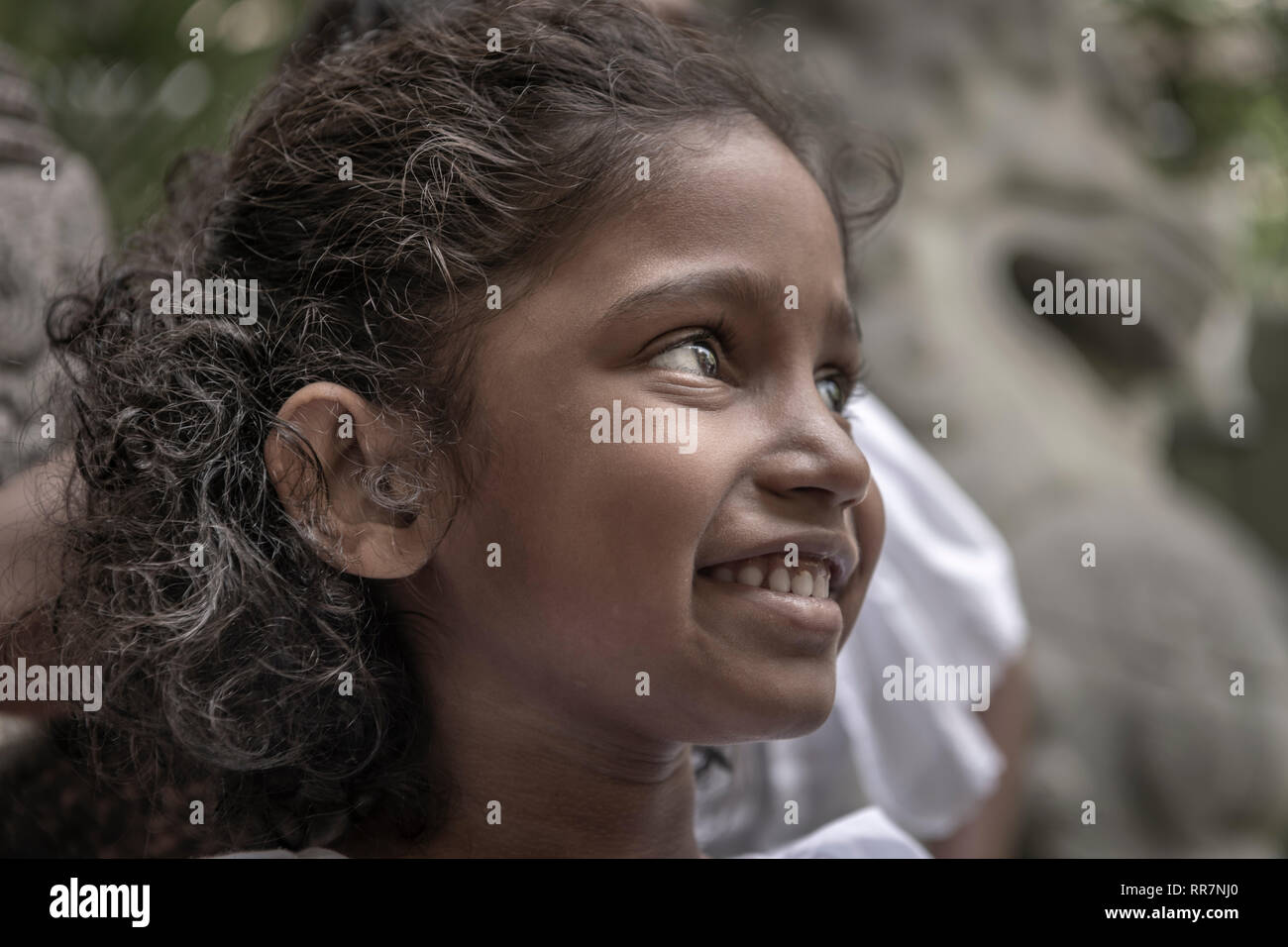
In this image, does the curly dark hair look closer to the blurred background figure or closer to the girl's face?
the girl's face

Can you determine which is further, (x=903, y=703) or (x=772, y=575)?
(x=903, y=703)

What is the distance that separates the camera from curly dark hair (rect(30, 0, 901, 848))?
3.08ft

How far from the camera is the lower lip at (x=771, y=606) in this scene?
88 cm

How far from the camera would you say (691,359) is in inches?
35.5

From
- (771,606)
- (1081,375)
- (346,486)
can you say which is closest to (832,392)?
(771,606)

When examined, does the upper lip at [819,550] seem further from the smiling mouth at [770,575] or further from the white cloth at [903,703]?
the white cloth at [903,703]

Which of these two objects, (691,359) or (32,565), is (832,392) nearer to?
(691,359)

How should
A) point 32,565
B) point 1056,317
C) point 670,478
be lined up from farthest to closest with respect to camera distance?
1. point 1056,317
2. point 32,565
3. point 670,478

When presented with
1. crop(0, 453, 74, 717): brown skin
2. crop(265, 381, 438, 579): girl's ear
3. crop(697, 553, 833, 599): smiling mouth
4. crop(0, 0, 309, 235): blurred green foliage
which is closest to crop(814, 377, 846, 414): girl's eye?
crop(697, 553, 833, 599): smiling mouth

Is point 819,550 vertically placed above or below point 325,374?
below

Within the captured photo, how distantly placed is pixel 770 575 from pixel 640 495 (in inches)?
Answer: 4.8

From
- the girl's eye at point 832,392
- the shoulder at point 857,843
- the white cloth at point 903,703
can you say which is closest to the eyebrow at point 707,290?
the girl's eye at point 832,392

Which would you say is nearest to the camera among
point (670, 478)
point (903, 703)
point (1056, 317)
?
point (670, 478)
